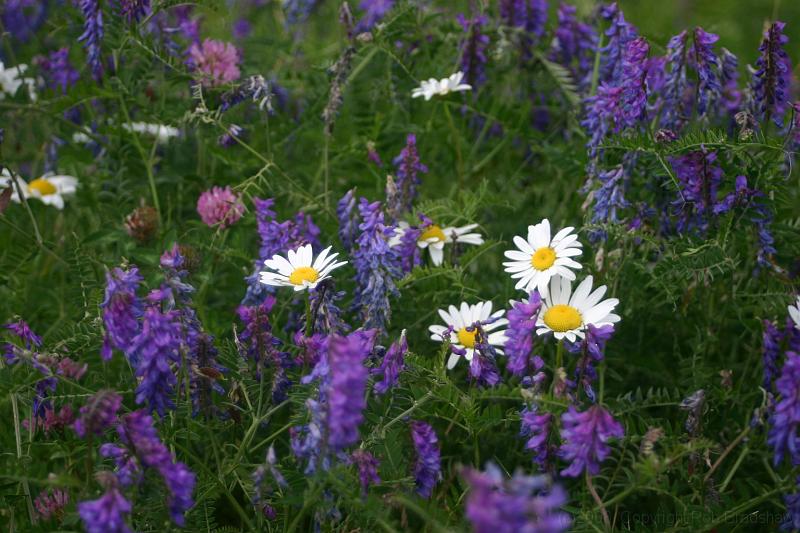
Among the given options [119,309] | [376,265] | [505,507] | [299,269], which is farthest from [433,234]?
[505,507]

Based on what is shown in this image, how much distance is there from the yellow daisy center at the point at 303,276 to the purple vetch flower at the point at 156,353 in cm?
34

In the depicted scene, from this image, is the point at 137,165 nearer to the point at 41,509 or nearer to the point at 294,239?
the point at 294,239

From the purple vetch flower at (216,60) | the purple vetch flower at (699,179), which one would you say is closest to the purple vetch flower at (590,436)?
the purple vetch flower at (699,179)

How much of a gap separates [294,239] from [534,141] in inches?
56.1

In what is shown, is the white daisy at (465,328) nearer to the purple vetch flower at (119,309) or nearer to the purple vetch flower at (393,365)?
the purple vetch flower at (393,365)

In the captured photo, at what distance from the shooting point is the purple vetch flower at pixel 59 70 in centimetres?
362

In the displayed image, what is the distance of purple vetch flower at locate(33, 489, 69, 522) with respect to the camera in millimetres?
2074

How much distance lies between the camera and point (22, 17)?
4074 mm

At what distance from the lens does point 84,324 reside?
222cm

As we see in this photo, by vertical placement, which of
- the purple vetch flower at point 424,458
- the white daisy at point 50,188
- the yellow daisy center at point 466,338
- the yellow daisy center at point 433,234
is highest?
the yellow daisy center at point 433,234

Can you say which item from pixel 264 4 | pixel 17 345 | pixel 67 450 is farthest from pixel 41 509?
pixel 264 4

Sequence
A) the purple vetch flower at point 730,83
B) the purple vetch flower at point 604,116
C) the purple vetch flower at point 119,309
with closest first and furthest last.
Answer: the purple vetch flower at point 119,309
the purple vetch flower at point 604,116
the purple vetch flower at point 730,83

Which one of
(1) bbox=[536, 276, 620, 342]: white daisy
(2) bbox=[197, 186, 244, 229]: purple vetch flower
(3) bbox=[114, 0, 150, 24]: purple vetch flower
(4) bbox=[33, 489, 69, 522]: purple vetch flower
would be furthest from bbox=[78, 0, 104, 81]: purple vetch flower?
(1) bbox=[536, 276, 620, 342]: white daisy

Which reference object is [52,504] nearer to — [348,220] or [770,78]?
[348,220]
